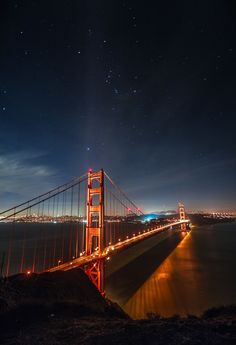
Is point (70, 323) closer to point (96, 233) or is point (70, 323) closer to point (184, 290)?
point (96, 233)

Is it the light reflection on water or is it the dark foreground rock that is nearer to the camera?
the dark foreground rock

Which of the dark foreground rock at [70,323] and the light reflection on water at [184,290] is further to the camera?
the light reflection on water at [184,290]

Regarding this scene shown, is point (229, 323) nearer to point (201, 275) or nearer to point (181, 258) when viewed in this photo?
point (201, 275)

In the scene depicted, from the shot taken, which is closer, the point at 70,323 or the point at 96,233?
the point at 70,323

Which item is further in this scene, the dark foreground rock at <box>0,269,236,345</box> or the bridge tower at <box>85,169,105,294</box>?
the bridge tower at <box>85,169,105,294</box>

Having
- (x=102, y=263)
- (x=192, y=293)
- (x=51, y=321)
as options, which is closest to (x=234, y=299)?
(x=192, y=293)

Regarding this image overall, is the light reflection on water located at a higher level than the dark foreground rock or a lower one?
lower

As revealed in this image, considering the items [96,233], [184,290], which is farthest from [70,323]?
[184,290]

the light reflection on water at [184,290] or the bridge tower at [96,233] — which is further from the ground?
the bridge tower at [96,233]
